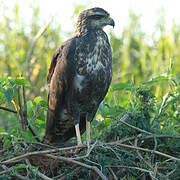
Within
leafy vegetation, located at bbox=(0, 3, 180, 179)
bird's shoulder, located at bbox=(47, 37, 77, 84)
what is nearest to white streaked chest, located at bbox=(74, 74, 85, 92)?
bird's shoulder, located at bbox=(47, 37, 77, 84)

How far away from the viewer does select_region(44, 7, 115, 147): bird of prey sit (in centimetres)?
498

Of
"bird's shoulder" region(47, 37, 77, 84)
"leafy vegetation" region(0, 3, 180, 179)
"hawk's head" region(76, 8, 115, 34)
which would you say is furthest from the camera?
"hawk's head" region(76, 8, 115, 34)

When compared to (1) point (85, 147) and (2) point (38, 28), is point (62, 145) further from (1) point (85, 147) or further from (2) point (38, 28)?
(2) point (38, 28)

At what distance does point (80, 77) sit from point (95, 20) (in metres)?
0.66

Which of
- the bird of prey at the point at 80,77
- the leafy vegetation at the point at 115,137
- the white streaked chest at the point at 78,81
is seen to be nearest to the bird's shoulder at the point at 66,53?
the bird of prey at the point at 80,77

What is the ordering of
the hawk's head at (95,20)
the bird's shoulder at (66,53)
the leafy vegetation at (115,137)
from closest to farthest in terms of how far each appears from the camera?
1. the leafy vegetation at (115,137)
2. the bird's shoulder at (66,53)
3. the hawk's head at (95,20)

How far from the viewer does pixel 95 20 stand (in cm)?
535

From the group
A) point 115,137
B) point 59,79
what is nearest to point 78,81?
point 59,79

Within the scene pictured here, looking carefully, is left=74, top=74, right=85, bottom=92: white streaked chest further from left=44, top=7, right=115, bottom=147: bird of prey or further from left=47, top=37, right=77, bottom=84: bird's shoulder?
left=47, top=37, right=77, bottom=84: bird's shoulder

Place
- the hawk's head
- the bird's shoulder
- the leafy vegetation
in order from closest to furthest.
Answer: the leafy vegetation → the bird's shoulder → the hawk's head

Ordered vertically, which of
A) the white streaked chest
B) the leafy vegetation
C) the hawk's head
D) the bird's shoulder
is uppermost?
the hawk's head

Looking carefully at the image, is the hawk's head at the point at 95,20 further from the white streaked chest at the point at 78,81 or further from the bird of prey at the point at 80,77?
the white streaked chest at the point at 78,81

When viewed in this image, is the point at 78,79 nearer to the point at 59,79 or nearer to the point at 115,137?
the point at 59,79

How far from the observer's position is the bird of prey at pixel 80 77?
4977mm
